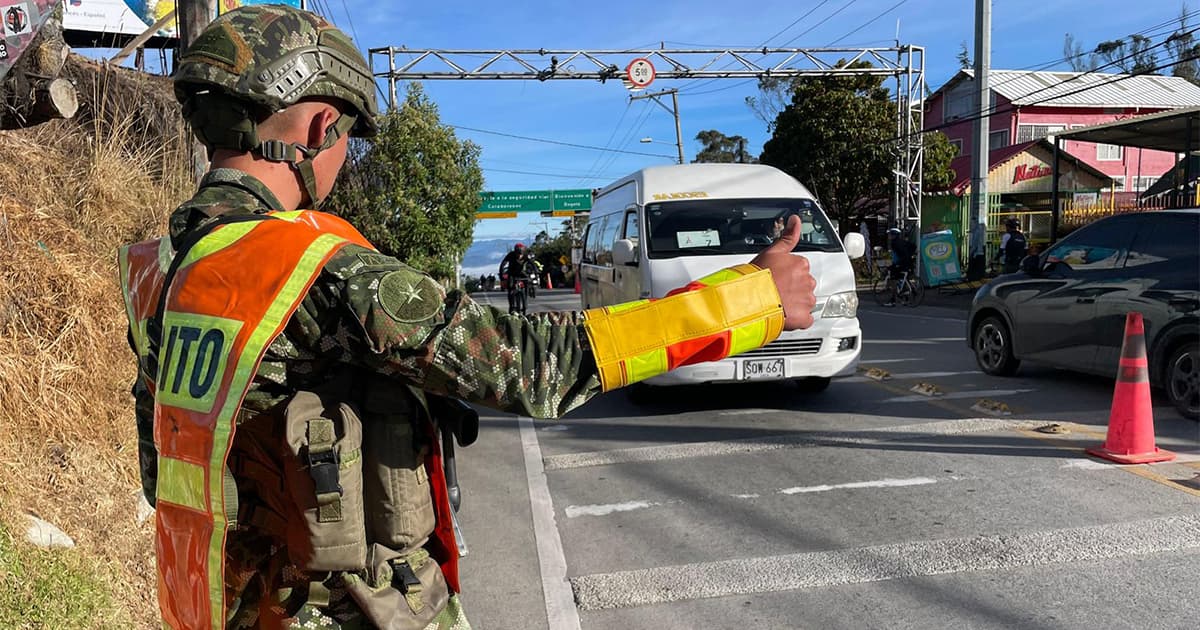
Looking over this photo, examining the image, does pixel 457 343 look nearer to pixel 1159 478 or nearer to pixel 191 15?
pixel 191 15

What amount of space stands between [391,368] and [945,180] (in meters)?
35.6

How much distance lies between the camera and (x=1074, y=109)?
3872cm

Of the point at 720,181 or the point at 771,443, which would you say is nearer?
the point at 771,443

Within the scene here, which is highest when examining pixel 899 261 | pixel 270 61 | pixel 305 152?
pixel 270 61

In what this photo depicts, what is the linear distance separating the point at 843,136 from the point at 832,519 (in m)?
27.6

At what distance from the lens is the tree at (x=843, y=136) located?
29.9 metres

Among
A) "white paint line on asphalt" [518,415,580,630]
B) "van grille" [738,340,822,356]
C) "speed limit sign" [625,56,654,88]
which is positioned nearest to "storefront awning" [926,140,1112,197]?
"speed limit sign" [625,56,654,88]

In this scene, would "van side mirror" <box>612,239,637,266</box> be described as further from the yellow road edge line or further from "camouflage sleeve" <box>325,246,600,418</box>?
"camouflage sleeve" <box>325,246,600,418</box>

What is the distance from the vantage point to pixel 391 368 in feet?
4.28

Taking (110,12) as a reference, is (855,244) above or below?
below

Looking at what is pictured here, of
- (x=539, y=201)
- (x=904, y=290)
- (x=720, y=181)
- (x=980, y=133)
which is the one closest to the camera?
(x=720, y=181)

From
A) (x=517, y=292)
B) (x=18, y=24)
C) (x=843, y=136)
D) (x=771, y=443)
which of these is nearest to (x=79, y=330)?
(x=18, y=24)

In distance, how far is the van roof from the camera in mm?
8258

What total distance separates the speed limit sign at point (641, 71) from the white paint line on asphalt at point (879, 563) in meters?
20.4
